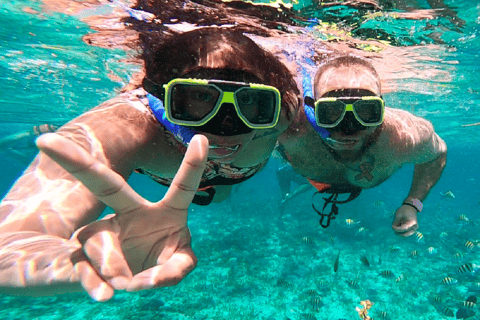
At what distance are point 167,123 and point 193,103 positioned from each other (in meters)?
0.43

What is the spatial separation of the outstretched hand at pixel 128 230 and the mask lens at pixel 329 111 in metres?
2.70

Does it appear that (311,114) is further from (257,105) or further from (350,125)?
(257,105)

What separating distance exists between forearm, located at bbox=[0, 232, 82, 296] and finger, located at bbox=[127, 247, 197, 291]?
0.40m

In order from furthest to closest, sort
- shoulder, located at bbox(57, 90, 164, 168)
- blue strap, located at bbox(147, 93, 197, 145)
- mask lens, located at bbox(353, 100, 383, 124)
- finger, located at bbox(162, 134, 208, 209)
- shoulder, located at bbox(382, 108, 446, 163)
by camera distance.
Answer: shoulder, located at bbox(382, 108, 446, 163), mask lens, located at bbox(353, 100, 383, 124), blue strap, located at bbox(147, 93, 197, 145), shoulder, located at bbox(57, 90, 164, 168), finger, located at bbox(162, 134, 208, 209)

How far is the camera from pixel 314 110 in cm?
417

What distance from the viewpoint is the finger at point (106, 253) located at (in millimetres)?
1660

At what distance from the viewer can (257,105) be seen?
111 inches

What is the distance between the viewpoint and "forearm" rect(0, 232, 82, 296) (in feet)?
5.57

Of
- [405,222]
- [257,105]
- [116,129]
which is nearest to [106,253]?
[116,129]

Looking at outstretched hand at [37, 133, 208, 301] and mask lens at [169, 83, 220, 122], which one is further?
mask lens at [169, 83, 220, 122]

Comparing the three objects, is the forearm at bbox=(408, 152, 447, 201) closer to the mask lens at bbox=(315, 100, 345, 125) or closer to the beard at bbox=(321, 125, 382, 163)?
the beard at bbox=(321, 125, 382, 163)

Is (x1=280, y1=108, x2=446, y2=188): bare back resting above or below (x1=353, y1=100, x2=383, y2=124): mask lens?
below

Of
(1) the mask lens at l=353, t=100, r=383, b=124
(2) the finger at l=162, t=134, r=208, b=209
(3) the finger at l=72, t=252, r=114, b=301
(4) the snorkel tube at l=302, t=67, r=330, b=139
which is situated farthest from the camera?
(4) the snorkel tube at l=302, t=67, r=330, b=139

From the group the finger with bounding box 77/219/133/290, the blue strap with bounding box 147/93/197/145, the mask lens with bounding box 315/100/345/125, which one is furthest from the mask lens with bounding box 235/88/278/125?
the finger with bounding box 77/219/133/290
